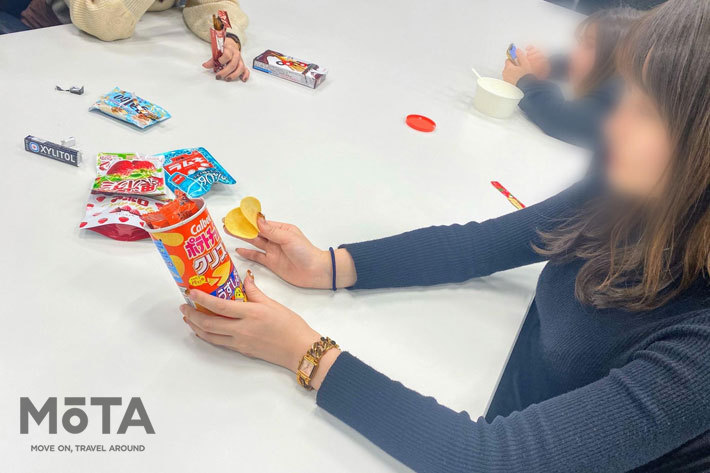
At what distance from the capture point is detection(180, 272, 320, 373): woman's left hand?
29.9 inches

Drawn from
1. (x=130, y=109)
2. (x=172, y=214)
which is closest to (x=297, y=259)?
(x=172, y=214)

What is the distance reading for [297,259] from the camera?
92cm

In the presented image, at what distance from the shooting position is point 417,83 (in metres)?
1.70

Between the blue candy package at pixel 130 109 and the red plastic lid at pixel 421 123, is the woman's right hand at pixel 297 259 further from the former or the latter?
the red plastic lid at pixel 421 123

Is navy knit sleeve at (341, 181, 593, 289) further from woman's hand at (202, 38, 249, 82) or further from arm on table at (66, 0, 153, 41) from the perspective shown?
arm on table at (66, 0, 153, 41)

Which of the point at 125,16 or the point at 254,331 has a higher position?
the point at 125,16

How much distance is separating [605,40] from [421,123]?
53 centimetres

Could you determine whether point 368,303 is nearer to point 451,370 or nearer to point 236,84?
point 451,370

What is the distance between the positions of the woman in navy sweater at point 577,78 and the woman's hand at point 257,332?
972 millimetres

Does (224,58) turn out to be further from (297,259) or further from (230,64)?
(297,259)


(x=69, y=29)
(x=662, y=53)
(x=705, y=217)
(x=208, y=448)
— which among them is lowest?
(x=208, y=448)

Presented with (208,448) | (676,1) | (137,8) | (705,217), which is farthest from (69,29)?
(705,217)

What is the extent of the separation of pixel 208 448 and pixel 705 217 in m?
0.67

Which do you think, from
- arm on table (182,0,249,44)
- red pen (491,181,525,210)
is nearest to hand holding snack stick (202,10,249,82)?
arm on table (182,0,249,44)
